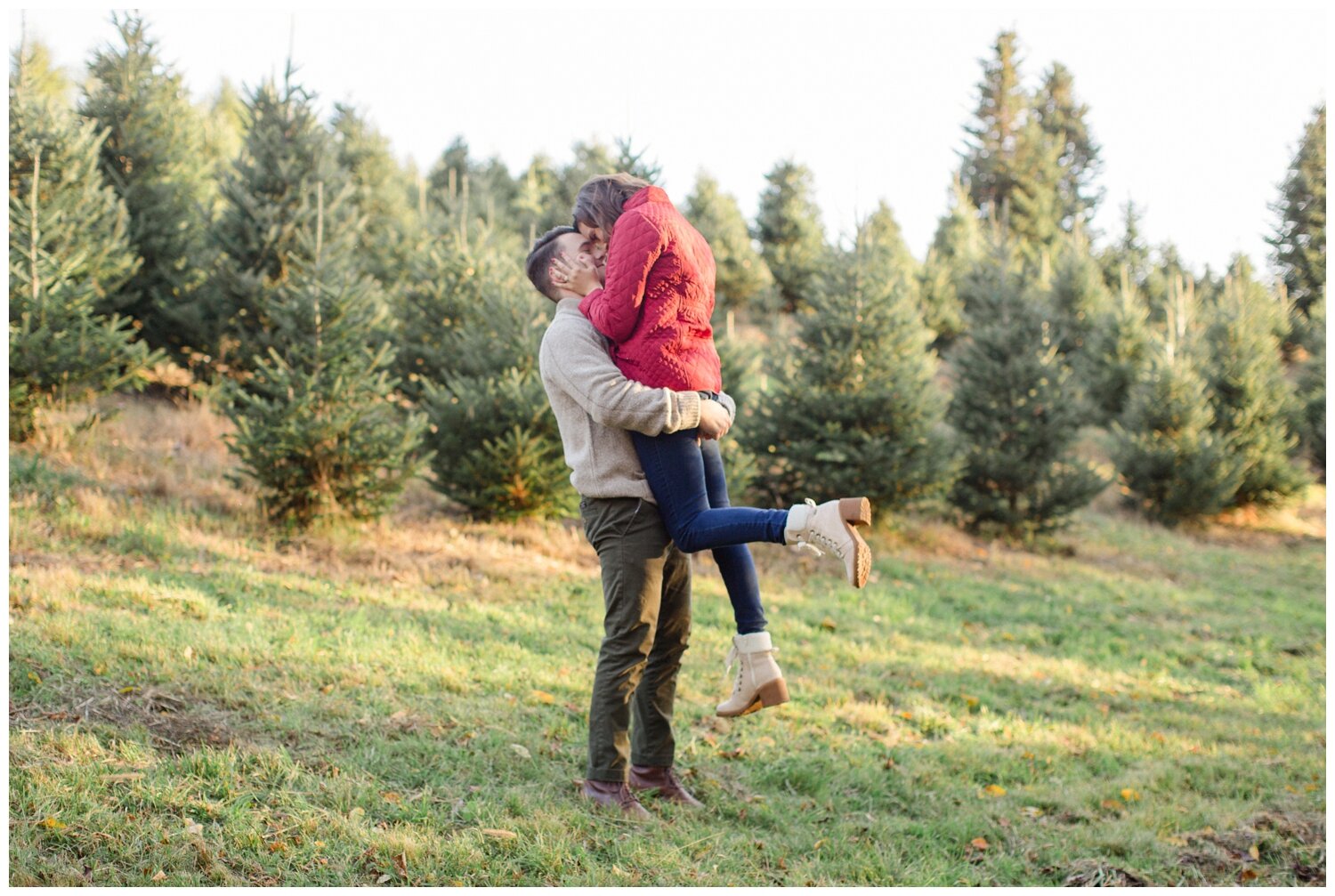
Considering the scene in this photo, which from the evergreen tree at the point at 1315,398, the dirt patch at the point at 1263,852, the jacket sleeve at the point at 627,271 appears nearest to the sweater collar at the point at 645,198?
the jacket sleeve at the point at 627,271

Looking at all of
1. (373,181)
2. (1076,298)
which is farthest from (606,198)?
(1076,298)

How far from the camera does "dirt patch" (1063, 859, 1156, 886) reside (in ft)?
13.5

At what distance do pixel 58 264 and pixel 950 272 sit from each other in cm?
2251

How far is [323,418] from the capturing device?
27.9 feet

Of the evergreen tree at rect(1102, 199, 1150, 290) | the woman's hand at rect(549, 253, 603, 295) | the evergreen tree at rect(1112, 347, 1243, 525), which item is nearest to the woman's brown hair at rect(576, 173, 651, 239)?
the woman's hand at rect(549, 253, 603, 295)

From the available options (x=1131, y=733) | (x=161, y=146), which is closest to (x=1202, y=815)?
(x=1131, y=733)

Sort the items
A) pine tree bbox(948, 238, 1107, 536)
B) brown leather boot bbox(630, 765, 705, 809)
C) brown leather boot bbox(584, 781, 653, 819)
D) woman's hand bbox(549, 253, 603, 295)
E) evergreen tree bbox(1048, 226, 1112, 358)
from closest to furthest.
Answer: woman's hand bbox(549, 253, 603, 295) → brown leather boot bbox(584, 781, 653, 819) → brown leather boot bbox(630, 765, 705, 809) → pine tree bbox(948, 238, 1107, 536) → evergreen tree bbox(1048, 226, 1112, 358)

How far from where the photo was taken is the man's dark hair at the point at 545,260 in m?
3.96

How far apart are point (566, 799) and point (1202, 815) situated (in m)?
3.42

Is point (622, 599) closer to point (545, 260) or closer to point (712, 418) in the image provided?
point (712, 418)

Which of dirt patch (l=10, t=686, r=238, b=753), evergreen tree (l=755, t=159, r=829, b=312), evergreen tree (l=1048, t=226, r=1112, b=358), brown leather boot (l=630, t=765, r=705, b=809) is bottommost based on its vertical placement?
brown leather boot (l=630, t=765, r=705, b=809)

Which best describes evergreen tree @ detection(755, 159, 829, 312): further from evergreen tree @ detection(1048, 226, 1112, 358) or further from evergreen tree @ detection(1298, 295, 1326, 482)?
evergreen tree @ detection(1298, 295, 1326, 482)

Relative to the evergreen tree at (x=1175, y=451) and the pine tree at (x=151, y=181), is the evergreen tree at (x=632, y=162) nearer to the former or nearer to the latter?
the pine tree at (x=151, y=181)

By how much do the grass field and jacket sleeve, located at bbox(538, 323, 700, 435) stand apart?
5.64 ft
